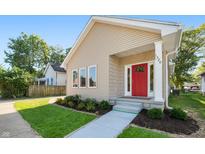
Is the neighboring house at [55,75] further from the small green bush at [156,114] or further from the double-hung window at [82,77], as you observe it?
the small green bush at [156,114]

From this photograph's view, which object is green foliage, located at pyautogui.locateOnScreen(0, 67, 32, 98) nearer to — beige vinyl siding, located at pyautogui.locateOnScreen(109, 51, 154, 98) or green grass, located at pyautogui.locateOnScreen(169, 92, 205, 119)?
beige vinyl siding, located at pyautogui.locateOnScreen(109, 51, 154, 98)

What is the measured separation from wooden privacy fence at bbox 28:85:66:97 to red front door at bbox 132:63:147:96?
13.5 m

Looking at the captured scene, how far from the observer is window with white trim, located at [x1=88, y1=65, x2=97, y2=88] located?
9.50 m

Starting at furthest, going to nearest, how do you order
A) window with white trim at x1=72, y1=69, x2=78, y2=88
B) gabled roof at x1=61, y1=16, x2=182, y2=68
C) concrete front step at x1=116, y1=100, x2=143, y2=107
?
Result: window with white trim at x1=72, y1=69, x2=78, y2=88 < concrete front step at x1=116, y1=100, x2=143, y2=107 < gabled roof at x1=61, y1=16, x2=182, y2=68

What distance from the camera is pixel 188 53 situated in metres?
23.4

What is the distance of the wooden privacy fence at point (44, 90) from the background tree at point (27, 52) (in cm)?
1524

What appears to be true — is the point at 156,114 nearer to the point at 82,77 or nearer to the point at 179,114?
the point at 179,114

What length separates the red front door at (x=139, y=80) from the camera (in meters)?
8.49

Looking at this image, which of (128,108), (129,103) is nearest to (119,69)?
(129,103)

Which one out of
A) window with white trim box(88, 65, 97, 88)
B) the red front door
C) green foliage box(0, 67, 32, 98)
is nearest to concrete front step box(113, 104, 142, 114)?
the red front door

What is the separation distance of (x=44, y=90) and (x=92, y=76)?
11324mm
